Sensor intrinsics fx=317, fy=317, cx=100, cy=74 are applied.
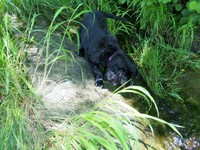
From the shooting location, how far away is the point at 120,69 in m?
3.09

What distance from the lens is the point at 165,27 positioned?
13.3 ft

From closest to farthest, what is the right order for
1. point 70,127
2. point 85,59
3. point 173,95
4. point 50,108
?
point 70,127 < point 50,108 < point 173,95 < point 85,59

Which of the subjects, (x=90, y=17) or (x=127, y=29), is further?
(x=127, y=29)

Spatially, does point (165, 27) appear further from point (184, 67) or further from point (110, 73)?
point (110, 73)

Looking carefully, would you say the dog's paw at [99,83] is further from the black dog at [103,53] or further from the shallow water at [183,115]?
the shallow water at [183,115]

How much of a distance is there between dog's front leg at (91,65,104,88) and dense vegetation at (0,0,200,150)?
0.31 metres

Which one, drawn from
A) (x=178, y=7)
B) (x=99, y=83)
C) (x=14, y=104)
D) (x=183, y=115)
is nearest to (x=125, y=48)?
(x=178, y=7)

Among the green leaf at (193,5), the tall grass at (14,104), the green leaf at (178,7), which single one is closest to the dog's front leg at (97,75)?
the tall grass at (14,104)

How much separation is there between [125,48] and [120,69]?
2.79ft

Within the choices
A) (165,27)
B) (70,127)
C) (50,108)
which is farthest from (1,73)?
(165,27)

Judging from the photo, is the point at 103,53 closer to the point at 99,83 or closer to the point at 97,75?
the point at 97,75

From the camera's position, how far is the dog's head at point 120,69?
122 inches

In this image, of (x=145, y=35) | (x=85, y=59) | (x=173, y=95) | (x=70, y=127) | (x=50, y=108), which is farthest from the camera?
(x=145, y=35)

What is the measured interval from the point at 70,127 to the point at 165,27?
233cm
